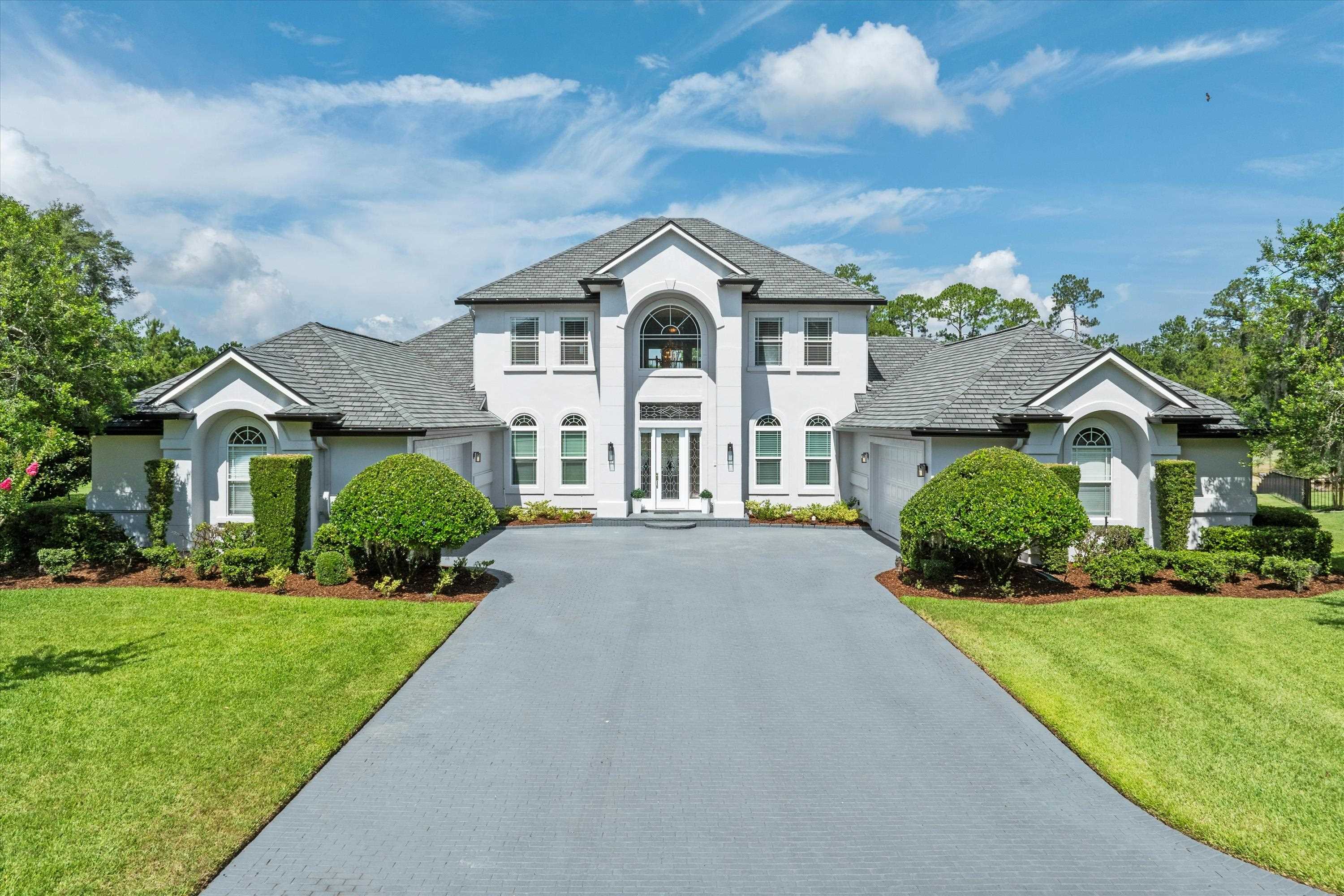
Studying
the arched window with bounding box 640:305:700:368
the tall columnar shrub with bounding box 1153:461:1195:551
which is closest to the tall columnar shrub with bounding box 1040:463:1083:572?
the tall columnar shrub with bounding box 1153:461:1195:551

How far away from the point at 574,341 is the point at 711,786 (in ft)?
58.0

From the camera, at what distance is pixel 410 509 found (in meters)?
12.3

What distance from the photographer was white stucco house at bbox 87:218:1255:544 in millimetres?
15367

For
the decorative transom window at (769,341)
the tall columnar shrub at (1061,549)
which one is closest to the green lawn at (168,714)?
the tall columnar shrub at (1061,549)

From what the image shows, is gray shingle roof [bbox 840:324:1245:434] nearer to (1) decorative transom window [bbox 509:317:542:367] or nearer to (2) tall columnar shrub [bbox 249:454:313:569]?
(1) decorative transom window [bbox 509:317:542:367]

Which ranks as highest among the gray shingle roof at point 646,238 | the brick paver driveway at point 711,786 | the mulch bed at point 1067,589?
the gray shingle roof at point 646,238

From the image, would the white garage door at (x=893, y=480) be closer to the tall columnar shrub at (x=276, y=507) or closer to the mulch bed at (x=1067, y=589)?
the mulch bed at (x=1067, y=589)

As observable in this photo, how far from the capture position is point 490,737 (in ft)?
23.8

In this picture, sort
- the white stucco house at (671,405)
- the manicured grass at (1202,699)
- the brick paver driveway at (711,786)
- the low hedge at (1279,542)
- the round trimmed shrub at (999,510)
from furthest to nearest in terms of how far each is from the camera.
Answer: the white stucco house at (671,405)
the low hedge at (1279,542)
the round trimmed shrub at (999,510)
the manicured grass at (1202,699)
the brick paver driveway at (711,786)

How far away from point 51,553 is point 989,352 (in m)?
23.0

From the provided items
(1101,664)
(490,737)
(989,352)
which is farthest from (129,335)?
(989,352)

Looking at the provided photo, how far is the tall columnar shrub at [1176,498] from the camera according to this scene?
15.1 meters

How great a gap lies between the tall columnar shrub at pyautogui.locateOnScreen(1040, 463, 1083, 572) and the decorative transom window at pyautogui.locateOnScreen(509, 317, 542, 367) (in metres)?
15.3

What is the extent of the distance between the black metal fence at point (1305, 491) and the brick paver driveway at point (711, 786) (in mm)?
25101
